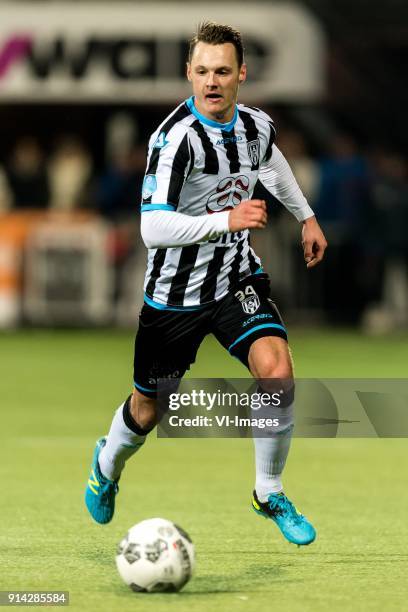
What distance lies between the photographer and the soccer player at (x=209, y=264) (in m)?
6.36

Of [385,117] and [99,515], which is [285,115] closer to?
[385,117]

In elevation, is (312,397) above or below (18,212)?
above

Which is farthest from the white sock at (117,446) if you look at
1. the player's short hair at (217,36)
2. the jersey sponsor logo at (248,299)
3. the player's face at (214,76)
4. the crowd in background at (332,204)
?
the crowd in background at (332,204)

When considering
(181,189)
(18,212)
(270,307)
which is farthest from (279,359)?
(18,212)

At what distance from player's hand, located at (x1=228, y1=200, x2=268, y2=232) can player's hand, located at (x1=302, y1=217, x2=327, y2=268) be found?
3.01 feet

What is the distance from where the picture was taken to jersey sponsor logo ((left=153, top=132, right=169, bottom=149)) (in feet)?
20.9

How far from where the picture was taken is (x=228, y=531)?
7.02 metres

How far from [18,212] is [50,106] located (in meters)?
5.05

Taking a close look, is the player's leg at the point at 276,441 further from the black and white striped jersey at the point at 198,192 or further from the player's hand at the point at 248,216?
the player's hand at the point at 248,216

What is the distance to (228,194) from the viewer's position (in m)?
6.57

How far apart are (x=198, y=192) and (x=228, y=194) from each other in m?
0.13

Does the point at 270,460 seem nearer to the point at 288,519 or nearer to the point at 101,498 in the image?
the point at 288,519

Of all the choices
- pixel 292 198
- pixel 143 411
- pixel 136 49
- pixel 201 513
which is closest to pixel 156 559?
pixel 143 411

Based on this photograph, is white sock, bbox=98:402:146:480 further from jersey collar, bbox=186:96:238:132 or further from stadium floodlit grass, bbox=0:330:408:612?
jersey collar, bbox=186:96:238:132
